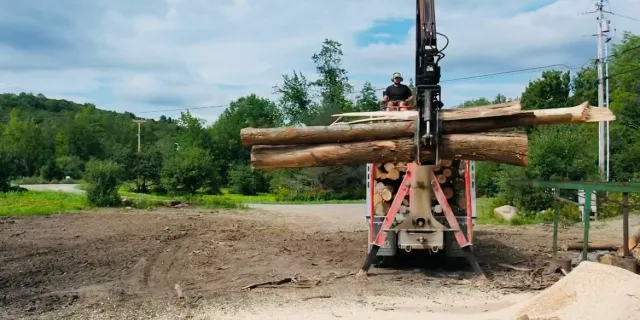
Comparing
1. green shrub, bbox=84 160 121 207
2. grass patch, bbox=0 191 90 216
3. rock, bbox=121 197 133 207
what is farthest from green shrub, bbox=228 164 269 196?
green shrub, bbox=84 160 121 207

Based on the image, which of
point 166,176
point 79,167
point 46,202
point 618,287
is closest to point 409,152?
point 618,287

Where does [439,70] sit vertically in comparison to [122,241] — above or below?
above

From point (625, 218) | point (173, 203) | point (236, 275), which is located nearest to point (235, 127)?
point (173, 203)

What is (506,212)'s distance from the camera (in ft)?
72.7

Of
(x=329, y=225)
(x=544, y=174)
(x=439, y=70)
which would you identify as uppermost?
(x=439, y=70)

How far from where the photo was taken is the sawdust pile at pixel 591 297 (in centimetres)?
566

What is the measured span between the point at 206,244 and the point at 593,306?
9598mm

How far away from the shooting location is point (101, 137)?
89.9m

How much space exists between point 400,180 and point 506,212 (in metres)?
12.9

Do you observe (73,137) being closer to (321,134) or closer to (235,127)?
(235,127)

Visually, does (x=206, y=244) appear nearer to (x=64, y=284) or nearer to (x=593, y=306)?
(x=64, y=284)

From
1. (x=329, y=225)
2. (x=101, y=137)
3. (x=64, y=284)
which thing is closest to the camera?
(x=64, y=284)

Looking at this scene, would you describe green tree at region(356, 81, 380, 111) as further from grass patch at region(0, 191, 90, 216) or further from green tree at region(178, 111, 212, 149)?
grass patch at region(0, 191, 90, 216)

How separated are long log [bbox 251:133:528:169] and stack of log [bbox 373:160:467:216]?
186 centimetres
